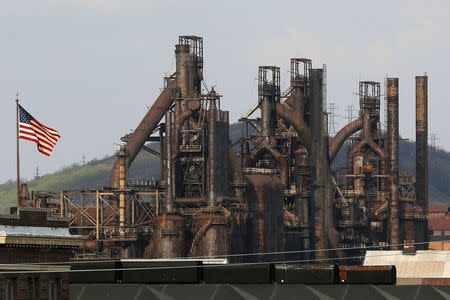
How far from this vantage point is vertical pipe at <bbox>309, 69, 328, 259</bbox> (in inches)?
6491

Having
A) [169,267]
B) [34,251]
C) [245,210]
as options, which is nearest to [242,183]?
[245,210]

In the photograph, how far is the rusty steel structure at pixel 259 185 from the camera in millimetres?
143500

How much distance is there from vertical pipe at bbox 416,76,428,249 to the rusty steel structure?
167mm

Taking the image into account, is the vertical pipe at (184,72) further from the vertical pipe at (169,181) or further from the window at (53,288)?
the window at (53,288)

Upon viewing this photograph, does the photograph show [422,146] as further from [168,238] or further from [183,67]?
[168,238]

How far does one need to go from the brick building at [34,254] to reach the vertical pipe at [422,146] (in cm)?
14585

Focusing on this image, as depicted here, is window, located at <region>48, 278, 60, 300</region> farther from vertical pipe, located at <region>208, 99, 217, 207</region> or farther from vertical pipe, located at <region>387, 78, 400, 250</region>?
vertical pipe, located at <region>387, 78, 400, 250</region>

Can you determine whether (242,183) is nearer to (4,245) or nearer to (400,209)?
(400,209)

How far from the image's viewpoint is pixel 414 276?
108562mm

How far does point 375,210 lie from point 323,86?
19256 millimetres

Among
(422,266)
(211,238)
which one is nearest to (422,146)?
(211,238)

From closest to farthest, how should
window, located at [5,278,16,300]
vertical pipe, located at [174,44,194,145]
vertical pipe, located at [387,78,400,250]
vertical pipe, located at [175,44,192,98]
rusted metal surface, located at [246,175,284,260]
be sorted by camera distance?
window, located at [5,278,16,300], vertical pipe, located at [174,44,194,145], rusted metal surface, located at [246,175,284,260], vertical pipe, located at [175,44,192,98], vertical pipe, located at [387,78,400,250]

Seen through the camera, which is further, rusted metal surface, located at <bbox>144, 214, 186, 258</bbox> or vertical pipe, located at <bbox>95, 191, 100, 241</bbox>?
vertical pipe, located at <bbox>95, 191, 100, 241</bbox>

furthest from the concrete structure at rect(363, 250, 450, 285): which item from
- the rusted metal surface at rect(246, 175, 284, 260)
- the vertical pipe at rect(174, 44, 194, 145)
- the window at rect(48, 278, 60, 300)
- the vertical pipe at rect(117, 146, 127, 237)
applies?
the window at rect(48, 278, 60, 300)
